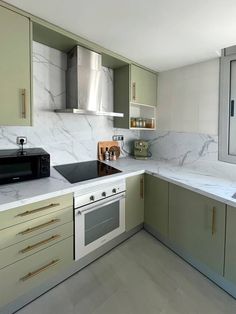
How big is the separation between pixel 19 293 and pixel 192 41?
2328mm

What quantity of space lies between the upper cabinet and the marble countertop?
0.57 meters

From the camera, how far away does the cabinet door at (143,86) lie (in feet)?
7.71

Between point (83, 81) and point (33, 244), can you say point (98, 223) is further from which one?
point (83, 81)

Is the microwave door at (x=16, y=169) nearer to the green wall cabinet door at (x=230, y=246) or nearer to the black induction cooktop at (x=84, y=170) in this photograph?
the black induction cooktop at (x=84, y=170)

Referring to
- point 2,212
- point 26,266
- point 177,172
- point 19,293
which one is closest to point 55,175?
point 2,212

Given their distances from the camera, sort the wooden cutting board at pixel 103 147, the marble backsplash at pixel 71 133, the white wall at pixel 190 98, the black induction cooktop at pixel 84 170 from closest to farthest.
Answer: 1. the black induction cooktop at pixel 84 170
2. the marble backsplash at pixel 71 133
3. the white wall at pixel 190 98
4. the wooden cutting board at pixel 103 147

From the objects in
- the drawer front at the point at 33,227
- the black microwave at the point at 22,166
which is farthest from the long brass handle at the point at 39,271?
the black microwave at the point at 22,166

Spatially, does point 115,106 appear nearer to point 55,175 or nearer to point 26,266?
point 55,175

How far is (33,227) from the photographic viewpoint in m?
1.35

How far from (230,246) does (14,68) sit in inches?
79.7

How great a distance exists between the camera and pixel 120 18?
1.40m

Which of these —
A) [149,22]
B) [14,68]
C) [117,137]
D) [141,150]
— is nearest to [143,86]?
[117,137]

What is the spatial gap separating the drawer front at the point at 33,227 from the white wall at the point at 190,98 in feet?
5.50

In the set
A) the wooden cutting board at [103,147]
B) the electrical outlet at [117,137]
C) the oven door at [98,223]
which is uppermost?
the electrical outlet at [117,137]
